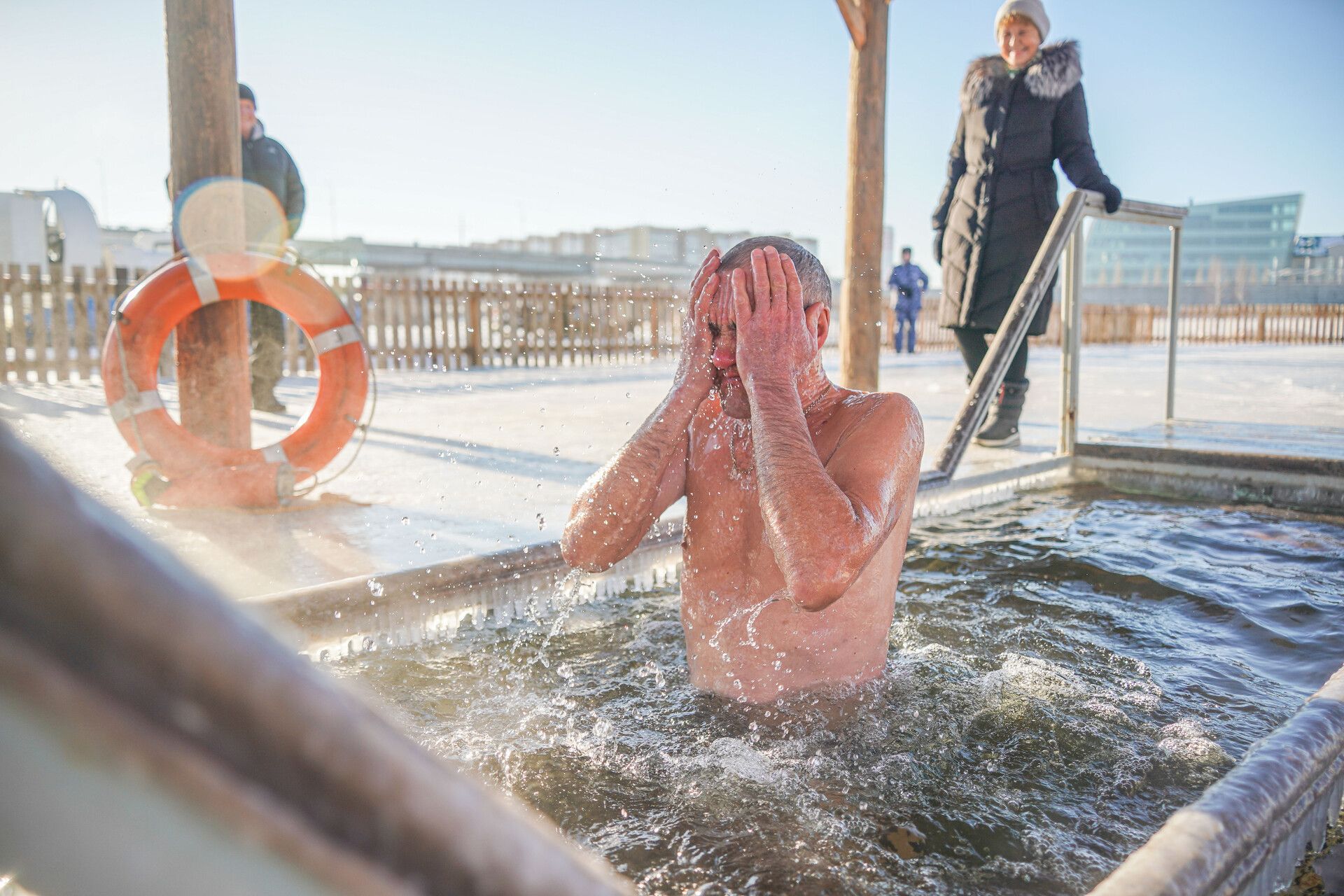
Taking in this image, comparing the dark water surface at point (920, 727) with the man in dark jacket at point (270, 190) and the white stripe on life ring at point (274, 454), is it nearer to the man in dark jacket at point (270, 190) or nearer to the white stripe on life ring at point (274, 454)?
the white stripe on life ring at point (274, 454)

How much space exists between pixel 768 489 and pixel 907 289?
17.2m

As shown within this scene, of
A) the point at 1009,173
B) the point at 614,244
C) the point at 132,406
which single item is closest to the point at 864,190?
the point at 1009,173

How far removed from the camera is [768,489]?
183 cm

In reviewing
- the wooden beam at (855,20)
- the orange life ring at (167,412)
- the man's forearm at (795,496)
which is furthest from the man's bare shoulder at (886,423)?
the wooden beam at (855,20)

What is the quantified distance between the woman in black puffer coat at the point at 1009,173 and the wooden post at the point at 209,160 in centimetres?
449

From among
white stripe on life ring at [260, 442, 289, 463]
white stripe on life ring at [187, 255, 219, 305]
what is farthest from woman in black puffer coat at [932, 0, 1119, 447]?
white stripe on life ring at [187, 255, 219, 305]

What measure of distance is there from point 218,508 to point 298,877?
4502 mm

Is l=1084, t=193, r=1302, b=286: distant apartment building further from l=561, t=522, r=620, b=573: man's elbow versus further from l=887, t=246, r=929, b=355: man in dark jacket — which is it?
l=561, t=522, r=620, b=573: man's elbow

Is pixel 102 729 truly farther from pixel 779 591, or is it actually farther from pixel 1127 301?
pixel 1127 301

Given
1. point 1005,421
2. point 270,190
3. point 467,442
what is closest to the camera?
point 1005,421

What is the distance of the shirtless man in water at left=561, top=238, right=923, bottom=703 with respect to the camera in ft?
5.92

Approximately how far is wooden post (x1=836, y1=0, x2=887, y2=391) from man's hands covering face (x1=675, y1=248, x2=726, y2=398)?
4039 mm

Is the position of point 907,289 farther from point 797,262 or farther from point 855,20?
point 797,262

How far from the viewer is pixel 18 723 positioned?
13.0 inches
